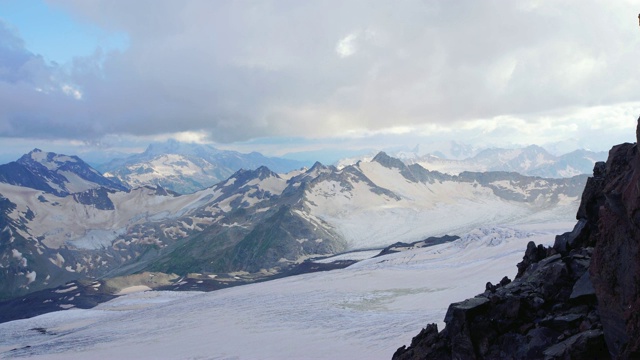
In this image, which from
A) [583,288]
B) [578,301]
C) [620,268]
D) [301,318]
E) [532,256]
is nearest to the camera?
[620,268]

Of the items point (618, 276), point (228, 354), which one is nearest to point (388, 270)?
point (228, 354)

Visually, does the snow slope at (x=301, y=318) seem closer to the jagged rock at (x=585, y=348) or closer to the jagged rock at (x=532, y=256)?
the jagged rock at (x=532, y=256)

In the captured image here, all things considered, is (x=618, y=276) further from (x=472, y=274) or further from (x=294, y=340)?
(x=472, y=274)

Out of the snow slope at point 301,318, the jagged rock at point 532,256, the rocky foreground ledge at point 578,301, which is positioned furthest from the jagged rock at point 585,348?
the snow slope at point 301,318

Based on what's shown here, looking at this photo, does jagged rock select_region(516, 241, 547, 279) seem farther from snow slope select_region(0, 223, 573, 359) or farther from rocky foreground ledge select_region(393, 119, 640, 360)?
snow slope select_region(0, 223, 573, 359)

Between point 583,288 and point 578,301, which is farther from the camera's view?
point 578,301

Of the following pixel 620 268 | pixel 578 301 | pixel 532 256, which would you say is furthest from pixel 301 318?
pixel 620 268

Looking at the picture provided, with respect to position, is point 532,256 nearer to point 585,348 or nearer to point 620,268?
point 620,268
